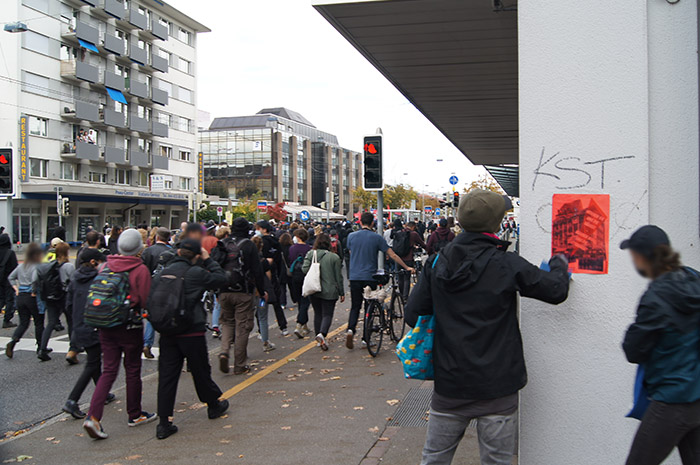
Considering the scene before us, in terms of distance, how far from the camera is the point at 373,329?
8.76 meters

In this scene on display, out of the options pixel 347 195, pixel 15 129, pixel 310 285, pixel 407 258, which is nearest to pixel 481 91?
pixel 310 285

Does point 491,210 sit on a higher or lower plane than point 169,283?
higher

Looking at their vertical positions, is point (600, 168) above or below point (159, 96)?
below

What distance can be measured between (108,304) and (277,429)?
1925mm

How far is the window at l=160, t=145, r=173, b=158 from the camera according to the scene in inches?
Result: 2197

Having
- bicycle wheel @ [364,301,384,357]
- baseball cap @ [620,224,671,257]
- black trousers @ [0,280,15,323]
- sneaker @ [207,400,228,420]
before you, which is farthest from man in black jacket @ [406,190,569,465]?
black trousers @ [0,280,15,323]

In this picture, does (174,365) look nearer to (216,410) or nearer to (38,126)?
(216,410)

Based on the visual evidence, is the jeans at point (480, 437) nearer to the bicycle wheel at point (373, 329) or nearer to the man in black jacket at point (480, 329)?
the man in black jacket at point (480, 329)

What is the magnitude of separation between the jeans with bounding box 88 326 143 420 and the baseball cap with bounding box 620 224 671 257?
4541mm

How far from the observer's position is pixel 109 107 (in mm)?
48625

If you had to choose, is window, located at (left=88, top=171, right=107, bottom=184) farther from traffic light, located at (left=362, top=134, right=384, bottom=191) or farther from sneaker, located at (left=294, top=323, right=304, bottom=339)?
traffic light, located at (left=362, top=134, right=384, bottom=191)

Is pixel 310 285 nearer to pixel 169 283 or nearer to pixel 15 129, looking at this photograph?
pixel 169 283

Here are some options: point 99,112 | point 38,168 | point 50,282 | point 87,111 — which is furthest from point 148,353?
point 99,112

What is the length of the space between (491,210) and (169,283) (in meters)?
3.31
